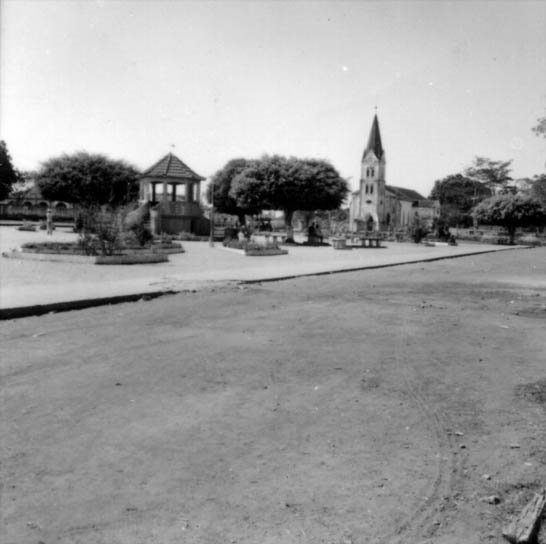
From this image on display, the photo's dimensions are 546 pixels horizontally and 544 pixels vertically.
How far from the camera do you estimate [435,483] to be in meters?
3.61

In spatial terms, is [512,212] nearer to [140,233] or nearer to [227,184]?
[227,184]

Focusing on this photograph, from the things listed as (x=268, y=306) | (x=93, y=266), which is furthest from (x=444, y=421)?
(x=93, y=266)

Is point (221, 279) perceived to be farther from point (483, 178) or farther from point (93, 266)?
point (483, 178)

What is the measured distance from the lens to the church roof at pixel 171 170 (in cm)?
3975

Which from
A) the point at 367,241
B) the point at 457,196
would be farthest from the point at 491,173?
the point at 367,241

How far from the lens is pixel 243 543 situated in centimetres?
300

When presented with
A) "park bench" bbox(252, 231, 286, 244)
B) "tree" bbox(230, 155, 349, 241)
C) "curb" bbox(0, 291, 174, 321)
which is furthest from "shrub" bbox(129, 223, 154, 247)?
"tree" bbox(230, 155, 349, 241)

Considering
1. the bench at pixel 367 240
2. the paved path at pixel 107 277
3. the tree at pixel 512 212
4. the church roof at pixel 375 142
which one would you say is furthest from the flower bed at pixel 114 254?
the church roof at pixel 375 142

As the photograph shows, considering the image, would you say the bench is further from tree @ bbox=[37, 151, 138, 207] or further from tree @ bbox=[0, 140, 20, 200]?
tree @ bbox=[0, 140, 20, 200]

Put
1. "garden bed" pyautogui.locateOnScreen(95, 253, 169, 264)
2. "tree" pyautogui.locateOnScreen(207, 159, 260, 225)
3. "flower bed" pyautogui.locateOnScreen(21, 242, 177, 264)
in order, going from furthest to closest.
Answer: "tree" pyautogui.locateOnScreen(207, 159, 260, 225), "flower bed" pyautogui.locateOnScreen(21, 242, 177, 264), "garden bed" pyautogui.locateOnScreen(95, 253, 169, 264)

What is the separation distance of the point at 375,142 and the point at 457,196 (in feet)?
101

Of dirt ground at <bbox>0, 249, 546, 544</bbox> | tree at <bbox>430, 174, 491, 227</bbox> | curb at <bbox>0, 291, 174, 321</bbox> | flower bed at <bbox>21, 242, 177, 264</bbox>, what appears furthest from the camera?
tree at <bbox>430, 174, 491, 227</bbox>

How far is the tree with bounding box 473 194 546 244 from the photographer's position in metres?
60.1

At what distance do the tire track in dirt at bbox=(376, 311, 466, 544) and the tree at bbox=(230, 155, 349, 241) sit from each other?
1513 inches
